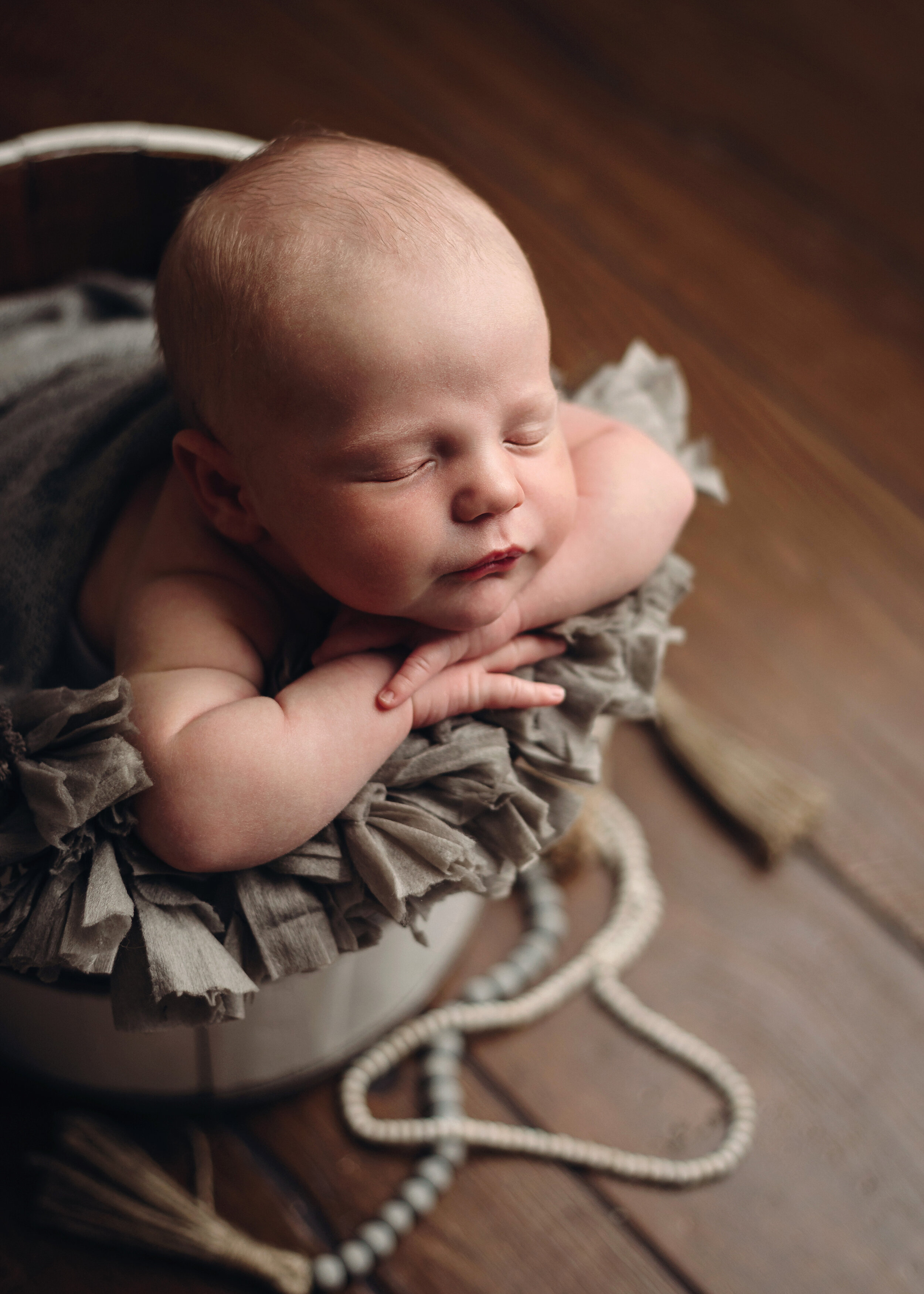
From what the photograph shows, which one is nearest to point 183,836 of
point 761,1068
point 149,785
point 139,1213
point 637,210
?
point 149,785

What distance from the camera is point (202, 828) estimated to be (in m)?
0.51

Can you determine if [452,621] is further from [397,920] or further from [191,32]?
[191,32]

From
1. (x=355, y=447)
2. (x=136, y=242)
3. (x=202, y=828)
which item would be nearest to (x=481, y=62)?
(x=136, y=242)

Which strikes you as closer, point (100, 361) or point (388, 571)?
point (388, 571)

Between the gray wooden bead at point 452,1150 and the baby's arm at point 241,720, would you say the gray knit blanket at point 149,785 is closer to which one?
the baby's arm at point 241,720

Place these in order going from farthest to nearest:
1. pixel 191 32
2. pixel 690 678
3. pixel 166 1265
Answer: pixel 191 32 < pixel 690 678 < pixel 166 1265

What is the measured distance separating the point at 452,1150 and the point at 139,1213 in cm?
19

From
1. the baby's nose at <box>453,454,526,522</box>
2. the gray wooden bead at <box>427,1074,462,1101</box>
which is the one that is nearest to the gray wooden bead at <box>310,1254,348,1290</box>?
the gray wooden bead at <box>427,1074,462,1101</box>

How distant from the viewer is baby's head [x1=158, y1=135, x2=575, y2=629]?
50 cm

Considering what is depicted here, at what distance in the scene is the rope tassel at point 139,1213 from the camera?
0.66 meters

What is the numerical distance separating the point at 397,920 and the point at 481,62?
Answer: 44.2 inches

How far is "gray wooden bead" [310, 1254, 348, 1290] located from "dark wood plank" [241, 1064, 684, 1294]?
2cm

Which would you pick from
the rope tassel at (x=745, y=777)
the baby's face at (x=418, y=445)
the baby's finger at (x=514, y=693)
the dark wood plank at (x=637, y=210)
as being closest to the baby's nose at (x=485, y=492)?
the baby's face at (x=418, y=445)

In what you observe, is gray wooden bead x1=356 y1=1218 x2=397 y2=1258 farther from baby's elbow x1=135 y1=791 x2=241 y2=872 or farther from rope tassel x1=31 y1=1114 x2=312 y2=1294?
baby's elbow x1=135 y1=791 x2=241 y2=872
